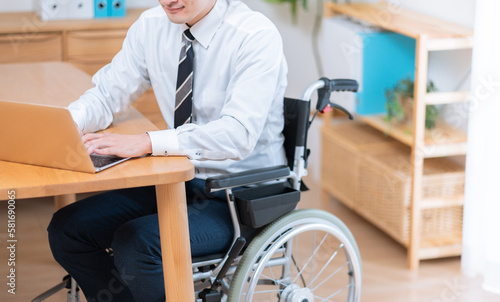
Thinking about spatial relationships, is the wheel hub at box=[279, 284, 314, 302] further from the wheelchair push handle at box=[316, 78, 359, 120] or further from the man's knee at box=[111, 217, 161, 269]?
the wheelchair push handle at box=[316, 78, 359, 120]

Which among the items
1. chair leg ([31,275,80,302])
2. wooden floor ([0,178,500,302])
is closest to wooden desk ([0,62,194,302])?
chair leg ([31,275,80,302])

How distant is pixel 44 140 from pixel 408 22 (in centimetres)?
173

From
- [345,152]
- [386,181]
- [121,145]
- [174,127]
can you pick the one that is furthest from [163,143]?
[345,152]

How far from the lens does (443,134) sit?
8.85 ft

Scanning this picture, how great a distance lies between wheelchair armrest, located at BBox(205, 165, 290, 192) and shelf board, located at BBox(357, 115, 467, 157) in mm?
1069

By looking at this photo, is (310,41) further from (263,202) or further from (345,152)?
(263,202)

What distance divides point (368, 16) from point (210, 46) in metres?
1.24

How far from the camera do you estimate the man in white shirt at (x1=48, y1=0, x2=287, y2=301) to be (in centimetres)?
164

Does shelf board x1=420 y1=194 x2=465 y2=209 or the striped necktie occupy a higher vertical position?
the striped necktie

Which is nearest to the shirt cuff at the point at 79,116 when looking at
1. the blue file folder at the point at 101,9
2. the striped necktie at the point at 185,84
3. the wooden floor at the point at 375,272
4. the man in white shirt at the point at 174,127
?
the man in white shirt at the point at 174,127

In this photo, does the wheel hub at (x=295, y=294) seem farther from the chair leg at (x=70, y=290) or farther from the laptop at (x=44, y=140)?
the chair leg at (x=70, y=290)

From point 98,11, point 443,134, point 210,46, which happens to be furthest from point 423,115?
point 98,11

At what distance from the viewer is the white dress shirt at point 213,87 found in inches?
64.9

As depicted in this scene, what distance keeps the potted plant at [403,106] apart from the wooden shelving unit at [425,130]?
1.7 inches
